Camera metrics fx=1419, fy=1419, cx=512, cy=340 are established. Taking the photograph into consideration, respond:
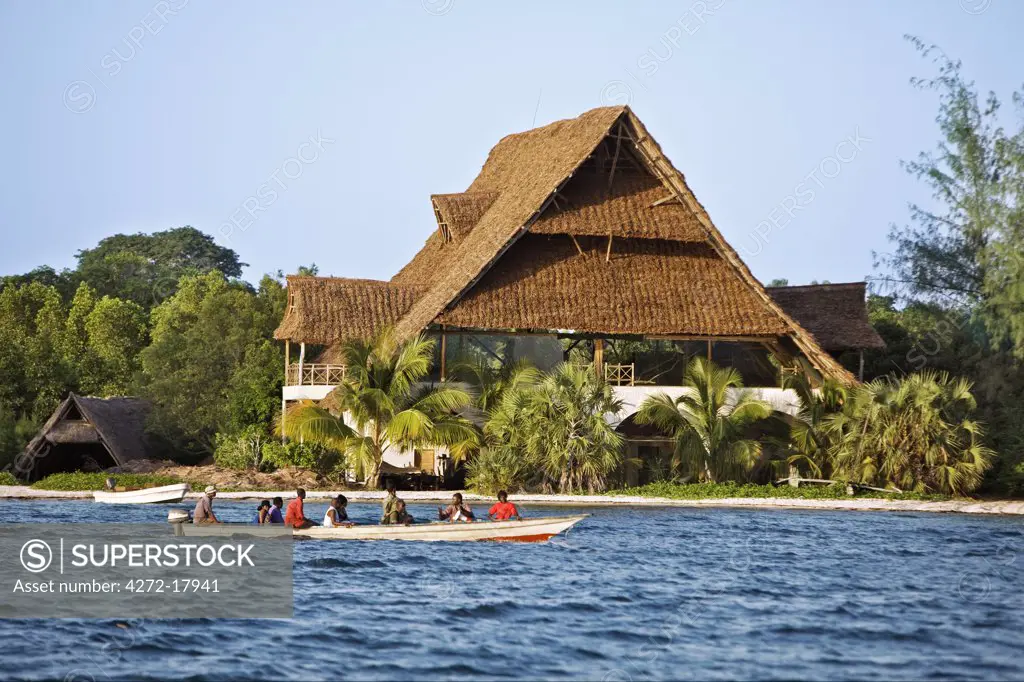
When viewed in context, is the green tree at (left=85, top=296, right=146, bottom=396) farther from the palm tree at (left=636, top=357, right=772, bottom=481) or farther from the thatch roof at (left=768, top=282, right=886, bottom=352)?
the thatch roof at (left=768, top=282, right=886, bottom=352)

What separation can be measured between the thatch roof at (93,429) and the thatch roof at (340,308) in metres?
5.50

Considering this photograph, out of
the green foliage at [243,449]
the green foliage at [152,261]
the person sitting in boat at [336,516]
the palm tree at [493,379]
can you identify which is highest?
the green foliage at [152,261]

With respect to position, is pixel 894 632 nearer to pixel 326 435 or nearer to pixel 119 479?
pixel 326 435

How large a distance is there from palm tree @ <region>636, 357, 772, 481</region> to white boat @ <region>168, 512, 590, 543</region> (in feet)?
34.8

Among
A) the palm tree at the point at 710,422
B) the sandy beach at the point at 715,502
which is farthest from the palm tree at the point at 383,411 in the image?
the palm tree at the point at 710,422

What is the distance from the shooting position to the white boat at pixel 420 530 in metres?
23.1

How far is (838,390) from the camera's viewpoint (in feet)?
113

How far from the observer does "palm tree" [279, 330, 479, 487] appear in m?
32.4

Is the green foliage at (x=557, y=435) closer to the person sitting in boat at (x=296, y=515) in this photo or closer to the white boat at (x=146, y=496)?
the white boat at (x=146, y=496)

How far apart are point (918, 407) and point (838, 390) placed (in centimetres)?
263

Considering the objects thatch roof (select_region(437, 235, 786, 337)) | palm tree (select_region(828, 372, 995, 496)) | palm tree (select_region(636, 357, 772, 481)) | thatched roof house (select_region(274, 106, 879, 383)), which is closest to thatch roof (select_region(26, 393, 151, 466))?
thatched roof house (select_region(274, 106, 879, 383))

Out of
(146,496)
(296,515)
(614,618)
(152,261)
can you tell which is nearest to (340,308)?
(146,496)

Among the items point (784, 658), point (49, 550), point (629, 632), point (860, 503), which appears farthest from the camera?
point (860, 503)

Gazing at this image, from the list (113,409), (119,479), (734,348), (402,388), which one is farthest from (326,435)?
(734,348)
